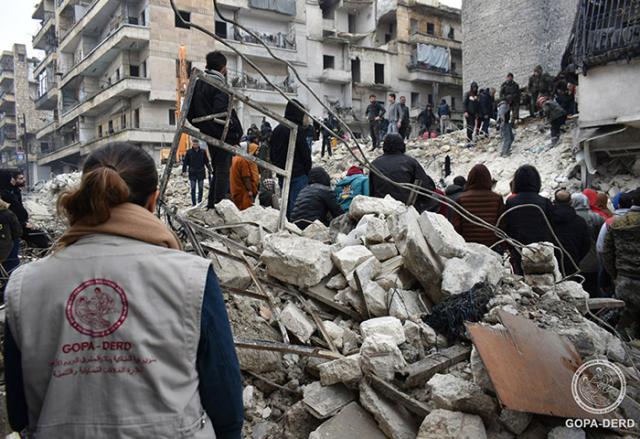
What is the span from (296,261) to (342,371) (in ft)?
3.14

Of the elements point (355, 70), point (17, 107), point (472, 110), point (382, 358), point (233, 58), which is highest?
point (17, 107)

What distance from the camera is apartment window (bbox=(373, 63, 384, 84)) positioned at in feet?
110

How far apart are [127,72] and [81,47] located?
7.71m

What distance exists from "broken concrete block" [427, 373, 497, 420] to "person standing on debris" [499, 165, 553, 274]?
7.50ft

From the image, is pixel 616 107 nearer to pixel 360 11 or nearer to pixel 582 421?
pixel 582 421

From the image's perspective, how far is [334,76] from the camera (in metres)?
31.5

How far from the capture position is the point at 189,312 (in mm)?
1165

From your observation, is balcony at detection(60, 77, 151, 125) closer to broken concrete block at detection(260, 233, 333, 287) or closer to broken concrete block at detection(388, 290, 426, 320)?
broken concrete block at detection(260, 233, 333, 287)

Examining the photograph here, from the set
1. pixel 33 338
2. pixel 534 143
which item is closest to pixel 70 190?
pixel 33 338

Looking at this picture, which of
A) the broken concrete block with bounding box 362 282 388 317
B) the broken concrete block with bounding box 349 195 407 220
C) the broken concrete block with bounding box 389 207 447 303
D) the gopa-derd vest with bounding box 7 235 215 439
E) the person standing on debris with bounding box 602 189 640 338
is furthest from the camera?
the broken concrete block with bounding box 349 195 407 220

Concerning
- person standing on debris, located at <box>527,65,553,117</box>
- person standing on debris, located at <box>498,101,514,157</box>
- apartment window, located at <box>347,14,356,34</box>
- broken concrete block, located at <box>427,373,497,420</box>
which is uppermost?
apartment window, located at <box>347,14,356,34</box>

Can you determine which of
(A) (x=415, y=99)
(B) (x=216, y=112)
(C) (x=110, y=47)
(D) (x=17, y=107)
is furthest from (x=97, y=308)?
(D) (x=17, y=107)

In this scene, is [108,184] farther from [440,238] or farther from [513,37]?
[513,37]

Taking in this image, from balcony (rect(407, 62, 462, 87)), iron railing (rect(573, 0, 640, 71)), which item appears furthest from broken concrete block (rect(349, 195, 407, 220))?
balcony (rect(407, 62, 462, 87))
